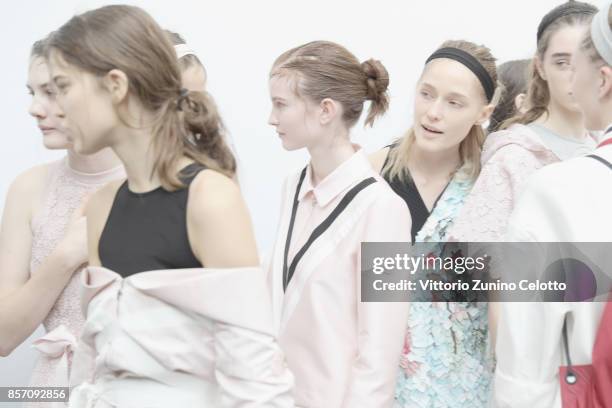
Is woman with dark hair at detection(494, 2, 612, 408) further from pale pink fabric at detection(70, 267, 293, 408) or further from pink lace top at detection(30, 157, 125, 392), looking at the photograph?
pink lace top at detection(30, 157, 125, 392)

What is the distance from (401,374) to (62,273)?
2.33 ft

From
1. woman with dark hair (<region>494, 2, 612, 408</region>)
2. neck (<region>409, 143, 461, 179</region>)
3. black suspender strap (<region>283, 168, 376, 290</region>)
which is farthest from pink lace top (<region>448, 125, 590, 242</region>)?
woman with dark hair (<region>494, 2, 612, 408</region>)

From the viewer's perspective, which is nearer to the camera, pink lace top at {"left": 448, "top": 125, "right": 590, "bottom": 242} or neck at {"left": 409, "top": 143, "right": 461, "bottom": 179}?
pink lace top at {"left": 448, "top": 125, "right": 590, "bottom": 242}

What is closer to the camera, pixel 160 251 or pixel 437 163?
pixel 160 251

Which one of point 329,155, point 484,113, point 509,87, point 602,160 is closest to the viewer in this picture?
point 602,160

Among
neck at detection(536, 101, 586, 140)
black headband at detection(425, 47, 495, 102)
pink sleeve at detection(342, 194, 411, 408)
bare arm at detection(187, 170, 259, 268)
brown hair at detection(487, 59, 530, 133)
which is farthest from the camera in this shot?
brown hair at detection(487, 59, 530, 133)

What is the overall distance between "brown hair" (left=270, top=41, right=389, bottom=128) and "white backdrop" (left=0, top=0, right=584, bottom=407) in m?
0.66

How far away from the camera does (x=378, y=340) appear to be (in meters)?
1.64

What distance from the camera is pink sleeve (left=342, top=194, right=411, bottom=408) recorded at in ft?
5.34

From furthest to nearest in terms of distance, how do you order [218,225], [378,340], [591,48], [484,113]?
[484,113] → [378,340] → [591,48] → [218,225]

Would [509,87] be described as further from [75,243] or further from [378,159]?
[75,243]

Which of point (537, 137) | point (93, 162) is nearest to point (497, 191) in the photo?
point (537, 137)

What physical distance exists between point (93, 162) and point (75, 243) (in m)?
0.23

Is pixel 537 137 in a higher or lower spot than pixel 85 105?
higher
